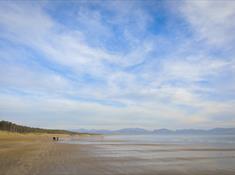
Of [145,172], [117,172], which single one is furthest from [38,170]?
[145,172]

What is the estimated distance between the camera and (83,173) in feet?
47.5

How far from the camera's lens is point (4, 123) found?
10838cm

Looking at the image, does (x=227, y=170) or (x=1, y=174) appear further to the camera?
(x=227, y=170)

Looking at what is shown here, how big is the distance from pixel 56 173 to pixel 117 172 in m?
3.62

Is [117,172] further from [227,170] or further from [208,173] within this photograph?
[227,170]

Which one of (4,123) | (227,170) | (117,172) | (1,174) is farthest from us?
(4,123)

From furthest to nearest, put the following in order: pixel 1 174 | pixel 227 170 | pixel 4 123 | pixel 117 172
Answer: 1. pixel 4 123
2. pixel 227 170
3. pixel 117 172
4. pixel 1 174

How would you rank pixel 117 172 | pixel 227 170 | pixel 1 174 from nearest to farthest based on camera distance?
1. pixel 1 174
2. pixel 117 172
3. pixel 227 170

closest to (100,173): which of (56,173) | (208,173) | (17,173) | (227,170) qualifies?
(56,173)

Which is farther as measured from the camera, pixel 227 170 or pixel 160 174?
pixel 227 170

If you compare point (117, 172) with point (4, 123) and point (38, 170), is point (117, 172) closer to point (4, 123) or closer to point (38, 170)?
point (38, 170)

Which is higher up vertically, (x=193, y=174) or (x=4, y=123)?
(x=4, y=123)

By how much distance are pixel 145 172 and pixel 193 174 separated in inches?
111

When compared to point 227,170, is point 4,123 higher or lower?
higher
